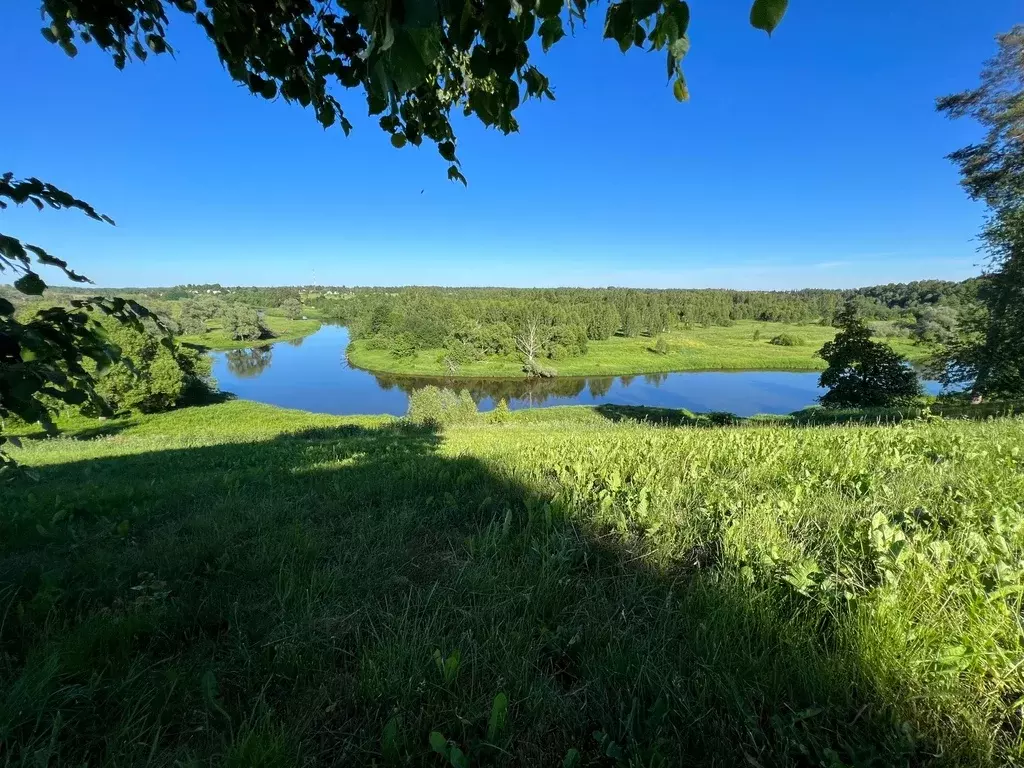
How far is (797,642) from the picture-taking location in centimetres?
167

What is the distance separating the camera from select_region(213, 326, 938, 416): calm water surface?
50875 mm

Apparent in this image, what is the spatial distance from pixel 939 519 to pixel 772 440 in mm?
2369

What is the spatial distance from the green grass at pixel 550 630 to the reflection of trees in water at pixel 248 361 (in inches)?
3031

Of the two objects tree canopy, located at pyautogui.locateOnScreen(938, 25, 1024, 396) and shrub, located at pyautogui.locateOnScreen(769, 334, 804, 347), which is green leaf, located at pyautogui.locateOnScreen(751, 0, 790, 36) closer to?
tree canopy, located at pyautogui.locateOnScreen(938, 25, 1024, 396)

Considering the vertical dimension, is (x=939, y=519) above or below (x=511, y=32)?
below

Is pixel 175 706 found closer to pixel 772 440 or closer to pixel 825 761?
pixel 825 761

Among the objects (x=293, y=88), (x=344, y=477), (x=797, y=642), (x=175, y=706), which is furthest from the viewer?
(x=344, y=477)

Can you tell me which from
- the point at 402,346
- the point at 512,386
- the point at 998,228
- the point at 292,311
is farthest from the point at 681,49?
the point at 292,311

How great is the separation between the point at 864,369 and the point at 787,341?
7622 centimetres

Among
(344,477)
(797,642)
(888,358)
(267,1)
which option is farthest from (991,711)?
(888,358)

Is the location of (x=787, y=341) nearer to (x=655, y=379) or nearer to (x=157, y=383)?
(x=655, y=379)

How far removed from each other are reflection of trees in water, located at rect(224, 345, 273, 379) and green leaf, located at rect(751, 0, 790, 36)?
79.3 meters

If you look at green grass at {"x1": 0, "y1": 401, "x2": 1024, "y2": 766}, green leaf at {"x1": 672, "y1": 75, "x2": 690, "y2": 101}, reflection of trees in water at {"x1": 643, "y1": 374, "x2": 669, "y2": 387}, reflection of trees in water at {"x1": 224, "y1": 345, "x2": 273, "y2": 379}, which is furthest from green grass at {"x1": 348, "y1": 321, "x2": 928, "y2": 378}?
green leaf at {"x1": 672, "y1": 75, "x2": 690, "y2": 101}

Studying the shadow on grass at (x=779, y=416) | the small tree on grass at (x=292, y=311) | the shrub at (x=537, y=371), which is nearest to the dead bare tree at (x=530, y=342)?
the shrub at (x=537, y=371)
